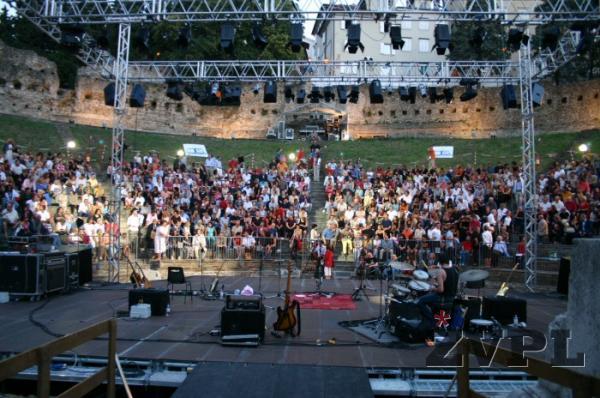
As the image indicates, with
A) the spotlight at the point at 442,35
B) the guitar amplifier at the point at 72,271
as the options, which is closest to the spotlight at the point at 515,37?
the spotlight at the point at 442,35

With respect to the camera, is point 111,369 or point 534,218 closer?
point 111,369

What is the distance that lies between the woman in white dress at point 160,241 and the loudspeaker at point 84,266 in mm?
2748

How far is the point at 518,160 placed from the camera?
27.2 m

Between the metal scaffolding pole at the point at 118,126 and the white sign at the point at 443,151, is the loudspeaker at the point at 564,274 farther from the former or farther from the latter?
the white sign at the point at 443,151

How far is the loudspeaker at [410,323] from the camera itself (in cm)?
756

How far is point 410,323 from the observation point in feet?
24.9

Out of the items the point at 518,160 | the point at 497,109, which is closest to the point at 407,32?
the point at 497,109

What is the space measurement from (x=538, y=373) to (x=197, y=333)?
583cm

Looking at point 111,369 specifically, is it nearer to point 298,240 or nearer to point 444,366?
point 444,366

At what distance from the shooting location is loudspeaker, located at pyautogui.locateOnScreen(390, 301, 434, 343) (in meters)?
7.56

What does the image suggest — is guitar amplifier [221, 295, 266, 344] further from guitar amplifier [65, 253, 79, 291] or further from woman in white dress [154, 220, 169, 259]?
woman in white dress [154, 220, 169, 259]

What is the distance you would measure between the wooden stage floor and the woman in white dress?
149 inches

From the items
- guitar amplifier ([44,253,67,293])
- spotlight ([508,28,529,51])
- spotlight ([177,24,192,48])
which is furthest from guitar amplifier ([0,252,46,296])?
spotlight ([508,28,529,51])

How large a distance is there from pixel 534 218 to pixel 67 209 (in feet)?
48.6
